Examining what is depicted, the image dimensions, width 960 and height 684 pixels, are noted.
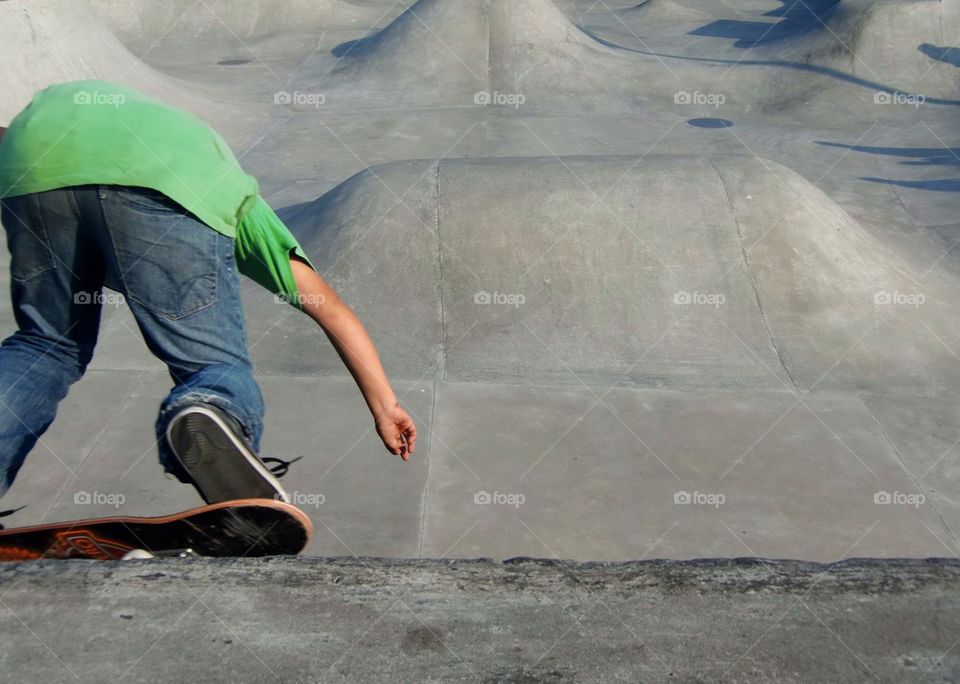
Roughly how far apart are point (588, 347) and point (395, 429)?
12.0ft

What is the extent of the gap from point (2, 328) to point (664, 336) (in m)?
4.23

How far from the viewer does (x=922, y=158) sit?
36.6 feet

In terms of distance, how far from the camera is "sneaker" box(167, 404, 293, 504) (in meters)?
2.46

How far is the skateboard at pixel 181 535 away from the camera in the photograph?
101 inches

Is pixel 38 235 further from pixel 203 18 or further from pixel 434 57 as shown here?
pixel 203 18

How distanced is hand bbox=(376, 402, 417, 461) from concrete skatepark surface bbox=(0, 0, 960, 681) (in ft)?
3.11

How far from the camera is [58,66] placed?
10.6 m

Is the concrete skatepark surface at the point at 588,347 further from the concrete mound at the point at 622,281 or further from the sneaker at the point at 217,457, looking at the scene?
the sneaker at the point at 217,457

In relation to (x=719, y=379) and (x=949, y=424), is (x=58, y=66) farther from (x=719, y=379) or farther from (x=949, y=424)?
(x=949, y=424)

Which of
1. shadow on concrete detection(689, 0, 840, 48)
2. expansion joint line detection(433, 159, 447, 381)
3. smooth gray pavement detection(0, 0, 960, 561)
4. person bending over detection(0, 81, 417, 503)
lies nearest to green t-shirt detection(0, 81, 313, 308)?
person bending over detection(0, 81, 417, 503)

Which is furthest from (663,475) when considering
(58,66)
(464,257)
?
(58,66)

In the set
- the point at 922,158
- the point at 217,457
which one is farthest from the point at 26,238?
the point at 922,158

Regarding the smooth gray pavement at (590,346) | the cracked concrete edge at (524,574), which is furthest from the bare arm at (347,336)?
the smooth gray pavement at (590,346)

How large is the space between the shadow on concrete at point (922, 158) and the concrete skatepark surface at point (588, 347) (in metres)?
0.05
